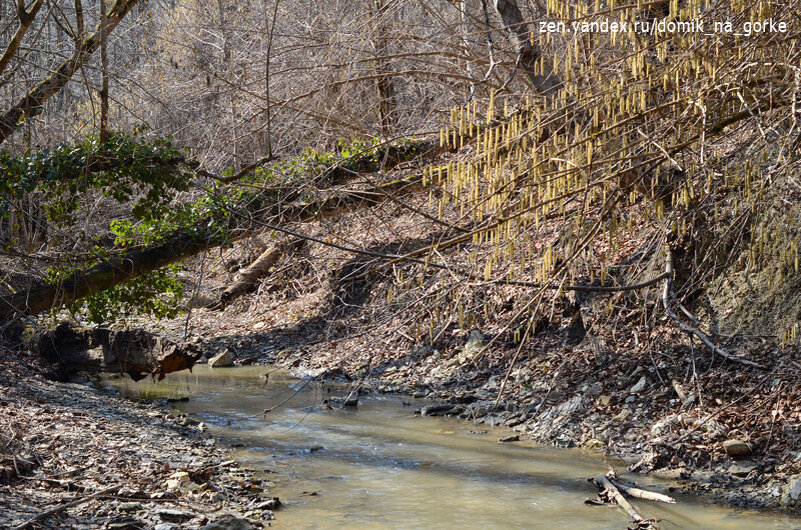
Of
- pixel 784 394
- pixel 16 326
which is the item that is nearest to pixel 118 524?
pixel 784 394

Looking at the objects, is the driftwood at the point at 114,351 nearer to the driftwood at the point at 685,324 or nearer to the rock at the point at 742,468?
the driftwood at the point at 685,324

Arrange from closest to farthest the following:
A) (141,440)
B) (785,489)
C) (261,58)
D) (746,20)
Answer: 1. (746,20)
2. (785,489)
3. (141,440)
4. (261,58)

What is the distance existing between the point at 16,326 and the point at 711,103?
373 inches

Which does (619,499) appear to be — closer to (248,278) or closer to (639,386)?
(639,386)

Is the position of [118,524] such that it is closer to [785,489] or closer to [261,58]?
[785,489]

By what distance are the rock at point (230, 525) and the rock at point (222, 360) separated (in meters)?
7.56

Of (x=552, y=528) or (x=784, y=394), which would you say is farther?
(x=784, y=394)

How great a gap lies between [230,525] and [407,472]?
208cm

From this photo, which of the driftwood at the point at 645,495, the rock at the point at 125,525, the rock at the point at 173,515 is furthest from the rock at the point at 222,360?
the driftwood at the point at 645,495

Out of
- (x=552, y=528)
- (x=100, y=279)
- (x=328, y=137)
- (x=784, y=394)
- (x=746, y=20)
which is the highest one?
(x=328, y=137)

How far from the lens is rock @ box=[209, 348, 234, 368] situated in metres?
12.7

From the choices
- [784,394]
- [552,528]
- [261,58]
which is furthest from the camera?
[261,58]

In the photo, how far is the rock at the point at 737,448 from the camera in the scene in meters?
6.45

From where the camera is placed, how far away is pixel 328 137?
36.5 feet
